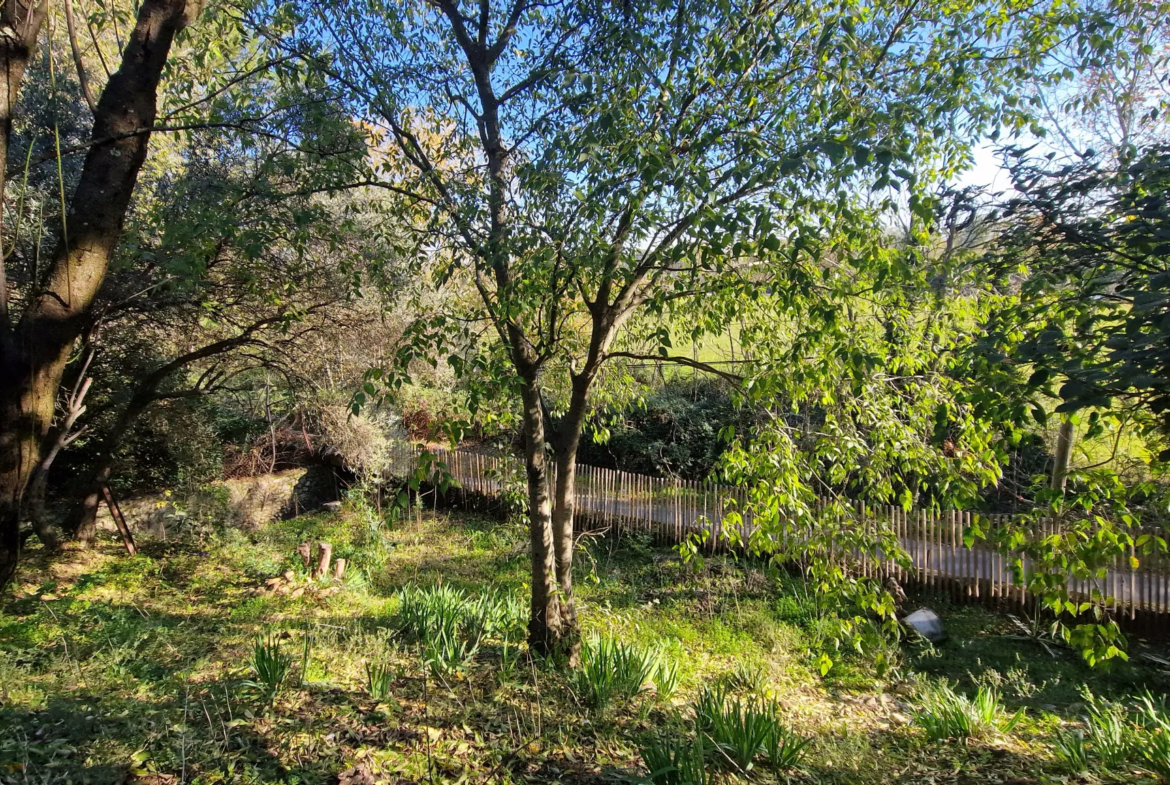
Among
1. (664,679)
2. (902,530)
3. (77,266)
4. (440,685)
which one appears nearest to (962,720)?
(664,679)

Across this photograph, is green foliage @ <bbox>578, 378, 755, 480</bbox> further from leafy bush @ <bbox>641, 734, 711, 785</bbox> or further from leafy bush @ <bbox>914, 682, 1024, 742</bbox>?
leafy bush @ <bbox>641, 734, 711, 785</bbox>

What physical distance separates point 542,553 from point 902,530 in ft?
19.1

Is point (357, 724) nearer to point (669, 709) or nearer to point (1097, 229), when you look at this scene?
point (669, 709)

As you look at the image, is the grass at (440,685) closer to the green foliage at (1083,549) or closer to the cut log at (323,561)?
the cut log at (323,561)

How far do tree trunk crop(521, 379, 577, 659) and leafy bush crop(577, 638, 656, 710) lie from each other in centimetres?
24

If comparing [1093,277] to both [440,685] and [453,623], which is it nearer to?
[440,685]

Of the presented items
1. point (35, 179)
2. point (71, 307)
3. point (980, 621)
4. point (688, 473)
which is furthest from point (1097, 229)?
point (688, 473)

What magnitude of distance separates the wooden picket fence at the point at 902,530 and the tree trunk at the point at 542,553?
1.30 ft

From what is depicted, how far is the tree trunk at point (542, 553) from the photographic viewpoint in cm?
434

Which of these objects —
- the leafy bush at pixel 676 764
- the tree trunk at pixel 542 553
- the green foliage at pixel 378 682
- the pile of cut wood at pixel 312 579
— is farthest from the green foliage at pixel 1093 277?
the pile of cut wood at pixel 312 579

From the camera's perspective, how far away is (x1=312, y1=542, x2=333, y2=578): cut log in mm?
6775

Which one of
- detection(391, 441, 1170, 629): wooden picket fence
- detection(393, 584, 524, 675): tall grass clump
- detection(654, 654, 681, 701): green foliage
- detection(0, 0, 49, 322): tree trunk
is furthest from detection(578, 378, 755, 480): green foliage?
detection(0, 0, 49, 322): tree trunk

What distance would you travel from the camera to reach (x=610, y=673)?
156 inches

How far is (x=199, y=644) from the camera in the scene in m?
4.81
